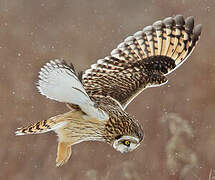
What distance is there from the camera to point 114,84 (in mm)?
1603

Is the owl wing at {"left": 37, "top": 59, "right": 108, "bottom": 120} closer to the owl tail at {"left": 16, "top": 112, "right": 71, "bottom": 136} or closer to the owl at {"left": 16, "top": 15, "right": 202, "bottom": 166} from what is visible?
the owl at {"left": 16, "top": 15, "right": 202, "bottom": 166}

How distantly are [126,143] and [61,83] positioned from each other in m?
0.27

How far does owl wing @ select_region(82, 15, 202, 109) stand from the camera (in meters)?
1.58

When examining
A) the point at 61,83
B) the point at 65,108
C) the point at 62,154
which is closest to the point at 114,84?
the point at 62,154

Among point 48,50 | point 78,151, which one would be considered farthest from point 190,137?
point 48,50

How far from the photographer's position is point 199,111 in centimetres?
348

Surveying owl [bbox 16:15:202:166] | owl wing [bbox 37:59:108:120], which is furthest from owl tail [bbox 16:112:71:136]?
owl wing [bbox 37:59:108:120]

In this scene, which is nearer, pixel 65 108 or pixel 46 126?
pixel 46 126

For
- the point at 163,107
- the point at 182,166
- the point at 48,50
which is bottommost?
the point at 182,166

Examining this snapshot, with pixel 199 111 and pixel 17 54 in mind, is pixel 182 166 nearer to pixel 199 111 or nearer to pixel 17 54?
pixel 199 111

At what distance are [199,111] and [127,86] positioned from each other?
6.62ft

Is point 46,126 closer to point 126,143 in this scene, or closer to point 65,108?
point 126,143

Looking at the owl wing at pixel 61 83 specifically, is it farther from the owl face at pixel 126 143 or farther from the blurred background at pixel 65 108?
the blurred background at pixel 65 108

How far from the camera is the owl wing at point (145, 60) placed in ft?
5.17
